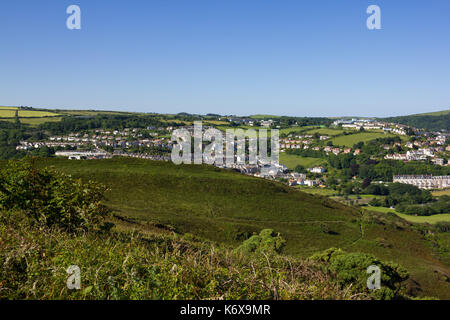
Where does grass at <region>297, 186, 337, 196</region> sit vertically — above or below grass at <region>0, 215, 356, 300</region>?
below

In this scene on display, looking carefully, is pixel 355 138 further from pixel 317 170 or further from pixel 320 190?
pixel 320 190

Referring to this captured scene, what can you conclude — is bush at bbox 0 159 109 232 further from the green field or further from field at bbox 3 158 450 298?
the green field

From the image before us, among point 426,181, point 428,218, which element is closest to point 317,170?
point 426,181

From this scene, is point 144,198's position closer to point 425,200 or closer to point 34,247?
point 34,247

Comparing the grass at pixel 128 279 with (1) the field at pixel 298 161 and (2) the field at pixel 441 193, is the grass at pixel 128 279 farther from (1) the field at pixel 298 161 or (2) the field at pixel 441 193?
(1) the field at pixel 298 161

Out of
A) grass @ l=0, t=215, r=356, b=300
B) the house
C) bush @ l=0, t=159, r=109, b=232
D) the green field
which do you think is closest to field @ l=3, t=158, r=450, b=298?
the green field
